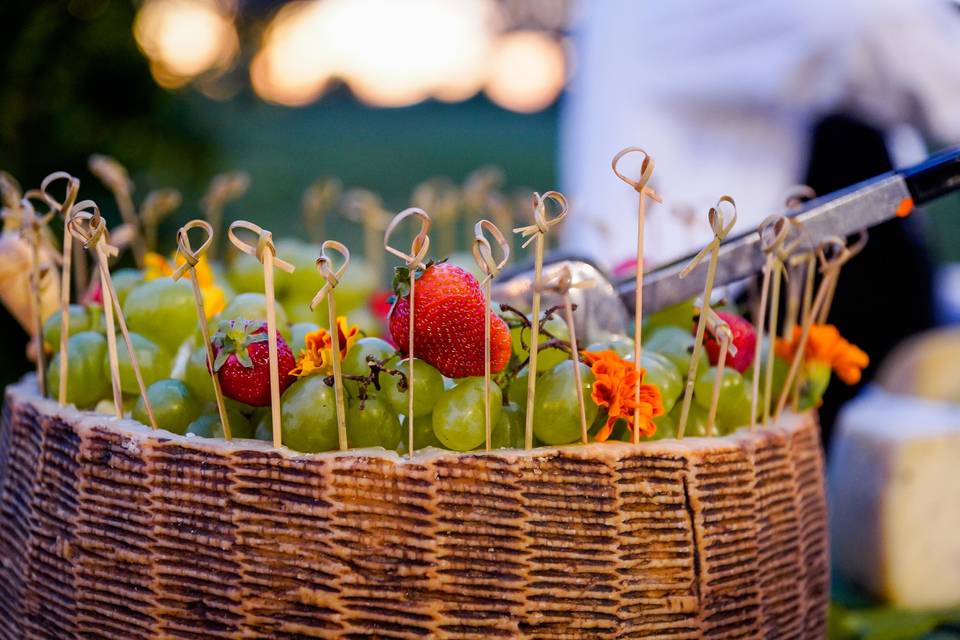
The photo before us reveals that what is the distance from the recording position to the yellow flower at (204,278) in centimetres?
83

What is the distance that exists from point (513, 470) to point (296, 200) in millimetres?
4981

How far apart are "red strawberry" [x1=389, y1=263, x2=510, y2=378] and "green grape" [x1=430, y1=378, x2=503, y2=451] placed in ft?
0.06

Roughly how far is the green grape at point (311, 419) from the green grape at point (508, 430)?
11 centimetres

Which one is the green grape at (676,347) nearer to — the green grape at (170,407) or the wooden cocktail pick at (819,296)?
the wooden cocktail pick at (819,296)

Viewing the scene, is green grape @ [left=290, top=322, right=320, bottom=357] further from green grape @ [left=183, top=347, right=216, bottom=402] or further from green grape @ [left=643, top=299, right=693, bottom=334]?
green grape @ [left=643, top=299, right=693, bottom=334]

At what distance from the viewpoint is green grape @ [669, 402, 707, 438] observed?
706mm

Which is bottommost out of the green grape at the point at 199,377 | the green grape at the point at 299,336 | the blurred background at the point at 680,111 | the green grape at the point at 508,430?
the green grape at the point at 508,430

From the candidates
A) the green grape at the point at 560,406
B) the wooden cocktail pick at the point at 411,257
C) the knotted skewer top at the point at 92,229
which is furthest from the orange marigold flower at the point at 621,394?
the knotted skewer top at the point at 92,229

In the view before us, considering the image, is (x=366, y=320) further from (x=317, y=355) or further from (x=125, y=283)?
(x=317, y=355)

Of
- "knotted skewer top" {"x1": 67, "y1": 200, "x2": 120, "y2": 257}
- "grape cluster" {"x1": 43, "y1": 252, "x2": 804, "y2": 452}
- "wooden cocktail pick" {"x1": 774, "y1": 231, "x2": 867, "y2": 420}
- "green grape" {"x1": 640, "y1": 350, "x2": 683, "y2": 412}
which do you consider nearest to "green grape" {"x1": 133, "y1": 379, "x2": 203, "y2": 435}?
"grape cluster" {"x1": 43, "y1": 252, "x2": 804, "y2": 452}

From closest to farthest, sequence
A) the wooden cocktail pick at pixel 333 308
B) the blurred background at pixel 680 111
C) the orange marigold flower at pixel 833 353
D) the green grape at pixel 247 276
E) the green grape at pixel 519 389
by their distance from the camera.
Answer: the wooden cocktail pick at pixel 333 308 < the green grape at pixel 519 389 < the orange marigold flower at pixel 833 353 < the green grape at pixel 247 276 < the blurred background at pixel 680 111

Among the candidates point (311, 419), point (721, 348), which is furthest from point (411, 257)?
point (721, 348)

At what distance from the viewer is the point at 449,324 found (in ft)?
1.99

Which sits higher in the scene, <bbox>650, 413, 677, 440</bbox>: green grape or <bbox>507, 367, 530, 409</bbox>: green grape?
<bbox>507, 367, 530, 409</bbox>: green grape
